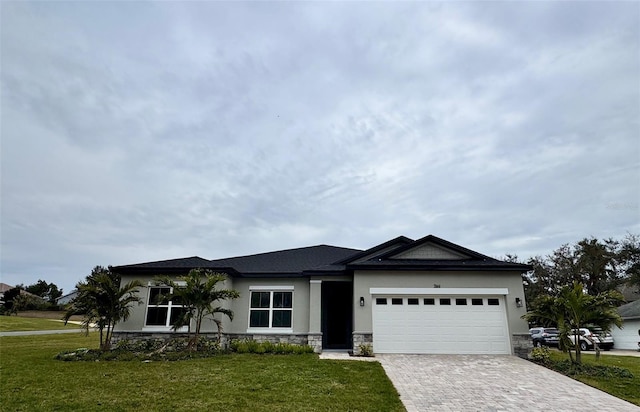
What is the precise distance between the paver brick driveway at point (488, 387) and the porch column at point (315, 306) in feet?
11.5

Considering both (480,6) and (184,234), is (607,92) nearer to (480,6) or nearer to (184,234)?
(480,6)

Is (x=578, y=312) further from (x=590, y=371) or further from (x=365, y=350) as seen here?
(x=365, y=350)

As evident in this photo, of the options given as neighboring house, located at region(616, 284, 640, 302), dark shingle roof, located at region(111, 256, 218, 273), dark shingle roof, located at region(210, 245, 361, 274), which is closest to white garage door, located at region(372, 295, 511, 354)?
dark shingle roof, located at region(210, 245, 361, 274)

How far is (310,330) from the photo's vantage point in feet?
50.1

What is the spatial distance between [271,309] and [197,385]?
780 centimetres

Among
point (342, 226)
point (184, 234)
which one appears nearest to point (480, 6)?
point (342, 226)

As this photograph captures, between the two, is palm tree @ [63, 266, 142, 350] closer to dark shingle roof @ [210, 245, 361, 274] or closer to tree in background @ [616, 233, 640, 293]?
dark shingle roof @ [210, 245, 361, 274]

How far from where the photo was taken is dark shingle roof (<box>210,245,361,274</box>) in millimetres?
17047

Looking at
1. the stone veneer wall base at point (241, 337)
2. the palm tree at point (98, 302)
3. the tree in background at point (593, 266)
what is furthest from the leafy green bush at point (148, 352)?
the tree in background at point (593, 266)

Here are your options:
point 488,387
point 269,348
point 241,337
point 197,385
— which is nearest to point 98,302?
point 241,337

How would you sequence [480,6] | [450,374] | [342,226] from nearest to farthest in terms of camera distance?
[450,374], [480,6], [342,226]

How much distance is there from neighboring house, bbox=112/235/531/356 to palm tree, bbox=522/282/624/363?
7.53 ft

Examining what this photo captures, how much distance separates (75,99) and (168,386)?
38.1 ft

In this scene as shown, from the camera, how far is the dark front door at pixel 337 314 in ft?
58.6
